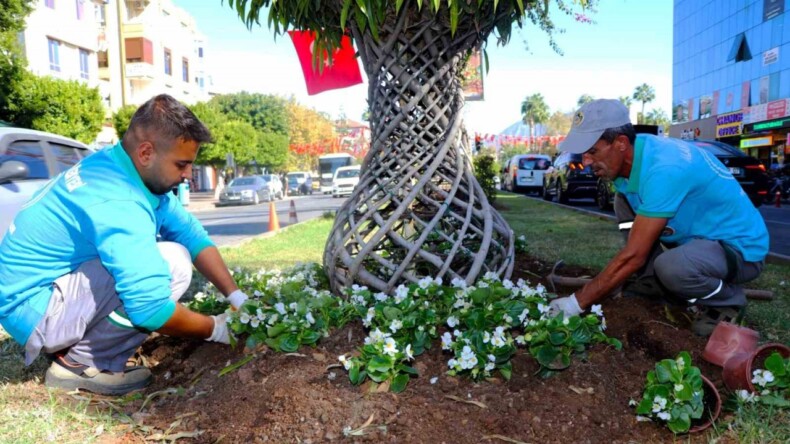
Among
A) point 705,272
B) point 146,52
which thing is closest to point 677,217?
point 705,272

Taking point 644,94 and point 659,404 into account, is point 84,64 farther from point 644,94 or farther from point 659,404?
point 644,94

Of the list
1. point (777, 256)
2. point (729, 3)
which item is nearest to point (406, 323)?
point (777, 256)

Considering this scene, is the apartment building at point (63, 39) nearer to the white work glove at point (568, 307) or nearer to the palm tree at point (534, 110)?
the white work glove at point (568, 307)

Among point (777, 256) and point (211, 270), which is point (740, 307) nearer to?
point (211, 270)

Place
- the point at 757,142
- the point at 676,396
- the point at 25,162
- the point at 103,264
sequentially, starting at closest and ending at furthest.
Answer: the point at 676,396
the point at 103,264
the point at 25,162
the point at 757,142

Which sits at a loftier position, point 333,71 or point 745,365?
point 333,71

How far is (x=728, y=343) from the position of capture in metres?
2.33

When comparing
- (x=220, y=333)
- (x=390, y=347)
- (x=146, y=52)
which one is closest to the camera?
(x=390, y=347)

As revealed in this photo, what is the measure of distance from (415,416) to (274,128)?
56101mm

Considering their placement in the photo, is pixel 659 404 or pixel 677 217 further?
pixel 677 217

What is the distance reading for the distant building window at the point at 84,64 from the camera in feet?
102

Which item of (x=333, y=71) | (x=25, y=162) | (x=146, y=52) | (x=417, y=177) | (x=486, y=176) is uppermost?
(x=146, y=52)

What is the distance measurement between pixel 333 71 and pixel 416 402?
249cm

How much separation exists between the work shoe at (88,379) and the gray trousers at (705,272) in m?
2.58
